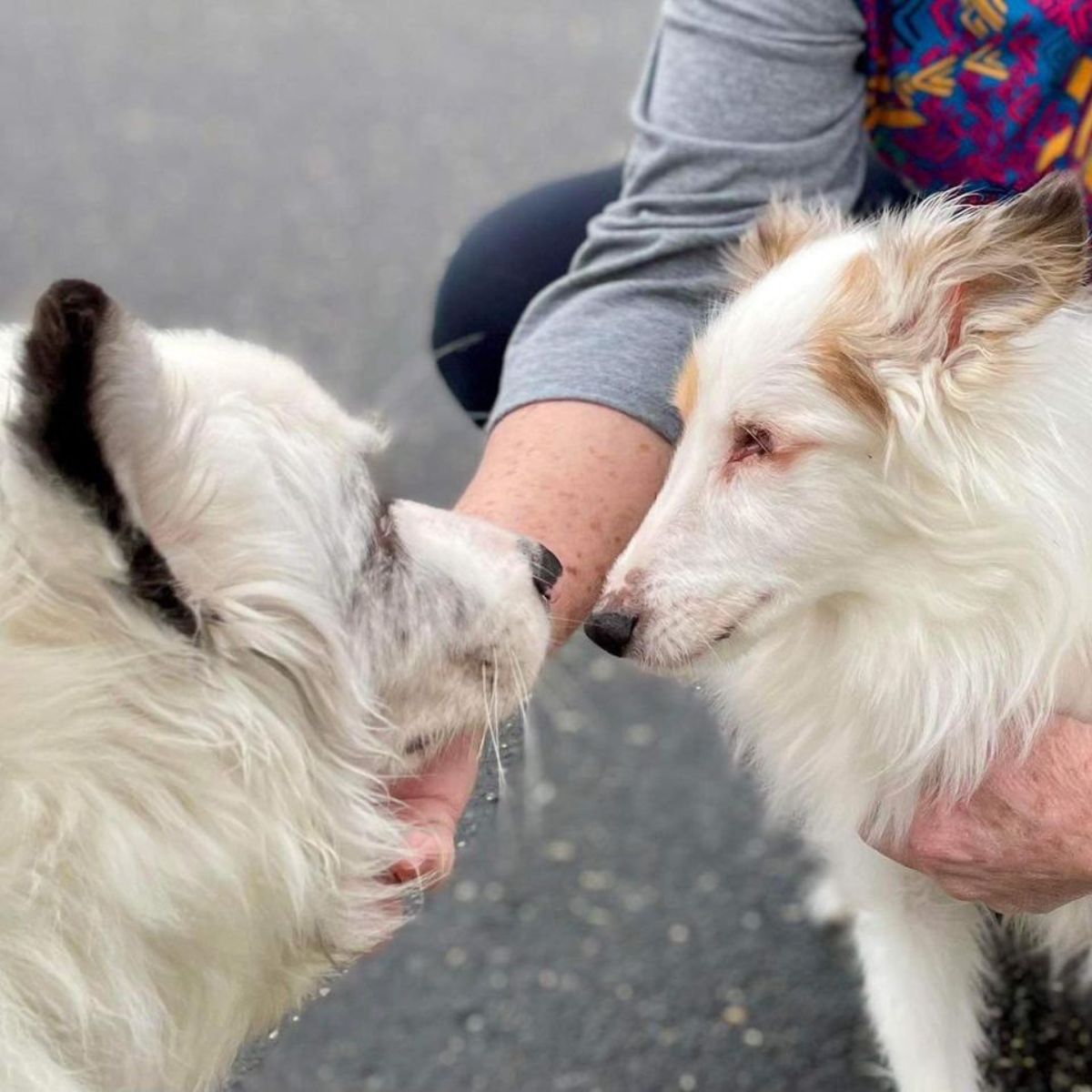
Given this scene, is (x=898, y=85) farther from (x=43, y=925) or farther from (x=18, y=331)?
(x=43, y=925)

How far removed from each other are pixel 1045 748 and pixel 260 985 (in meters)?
0.63

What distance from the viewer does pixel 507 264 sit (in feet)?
5.51

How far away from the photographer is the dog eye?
105 cm

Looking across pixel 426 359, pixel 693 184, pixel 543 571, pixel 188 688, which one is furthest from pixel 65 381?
pixel 426 359

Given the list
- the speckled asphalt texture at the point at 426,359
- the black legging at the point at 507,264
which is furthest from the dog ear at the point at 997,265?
the black legging at the point at 507,264

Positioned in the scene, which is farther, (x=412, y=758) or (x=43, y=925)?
(x=412, y=758)

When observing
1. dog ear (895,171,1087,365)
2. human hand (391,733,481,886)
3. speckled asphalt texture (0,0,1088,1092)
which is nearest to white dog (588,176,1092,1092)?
dog ear (895,171,1087,365)

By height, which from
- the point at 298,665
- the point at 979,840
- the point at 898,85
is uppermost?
the point at 898,85

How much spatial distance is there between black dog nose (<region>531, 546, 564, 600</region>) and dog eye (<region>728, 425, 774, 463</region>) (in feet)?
0.56

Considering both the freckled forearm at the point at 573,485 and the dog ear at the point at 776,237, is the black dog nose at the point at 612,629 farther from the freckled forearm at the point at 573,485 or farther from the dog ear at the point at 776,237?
the dog ear at the point at 776,237

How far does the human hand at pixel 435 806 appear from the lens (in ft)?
3.31

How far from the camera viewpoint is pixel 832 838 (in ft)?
4.17

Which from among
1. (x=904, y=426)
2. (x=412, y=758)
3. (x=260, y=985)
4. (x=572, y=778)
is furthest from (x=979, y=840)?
(x=572, y=778)

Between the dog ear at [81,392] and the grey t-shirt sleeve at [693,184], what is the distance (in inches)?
27.2
